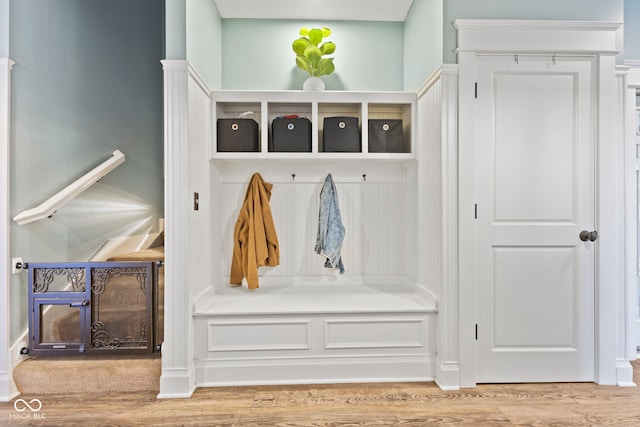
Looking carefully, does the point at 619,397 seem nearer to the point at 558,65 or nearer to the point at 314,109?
the point at 558,65

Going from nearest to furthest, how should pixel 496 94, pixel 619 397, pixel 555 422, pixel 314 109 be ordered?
pixel 555 422, pixel 619 397, pixel 496 94, pixel 314 109

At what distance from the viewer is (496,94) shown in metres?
2.30

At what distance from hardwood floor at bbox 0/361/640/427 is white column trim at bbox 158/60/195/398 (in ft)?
0.58

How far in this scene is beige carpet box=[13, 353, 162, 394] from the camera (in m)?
2.19

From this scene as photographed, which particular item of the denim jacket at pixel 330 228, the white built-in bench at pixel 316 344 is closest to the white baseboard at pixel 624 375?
the white built-in bench at pixel 316 344

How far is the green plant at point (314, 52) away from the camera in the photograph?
2.72 m

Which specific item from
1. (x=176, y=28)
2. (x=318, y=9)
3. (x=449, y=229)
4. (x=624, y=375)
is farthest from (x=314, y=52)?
(x=624, y=375)

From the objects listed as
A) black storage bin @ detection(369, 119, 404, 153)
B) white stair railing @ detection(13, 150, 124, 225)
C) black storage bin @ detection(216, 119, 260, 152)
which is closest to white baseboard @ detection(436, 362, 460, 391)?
black storage bin @ detection(369, 119, 404, 153)

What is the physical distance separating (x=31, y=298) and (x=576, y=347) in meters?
3.42

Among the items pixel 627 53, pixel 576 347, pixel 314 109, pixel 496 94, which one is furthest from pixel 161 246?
pixel 627 53

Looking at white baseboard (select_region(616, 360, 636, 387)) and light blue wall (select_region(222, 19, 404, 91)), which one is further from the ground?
light blue wall (select_region(222, 19, 404, 91))

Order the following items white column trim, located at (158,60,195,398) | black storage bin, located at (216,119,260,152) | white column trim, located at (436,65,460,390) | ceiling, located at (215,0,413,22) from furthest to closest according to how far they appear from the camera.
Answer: ceiling, located at (215,0,413,22) → black storage bin, located at (216,119,260,152) → white column trim, located at (436,65,460,390) → white column trim, located at (158,60,195,398)

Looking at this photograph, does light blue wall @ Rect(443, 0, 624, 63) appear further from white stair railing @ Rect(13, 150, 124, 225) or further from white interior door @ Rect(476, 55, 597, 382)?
white stair railing @ Rect(13, 150, 124, 225)

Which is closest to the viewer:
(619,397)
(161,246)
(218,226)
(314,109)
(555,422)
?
(555,422)
